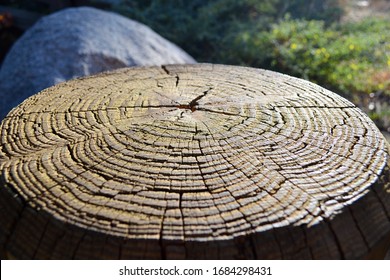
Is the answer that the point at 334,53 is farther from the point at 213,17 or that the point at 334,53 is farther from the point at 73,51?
the point at 73,51

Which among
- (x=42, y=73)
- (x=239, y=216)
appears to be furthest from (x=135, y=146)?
(x=42, y=73)

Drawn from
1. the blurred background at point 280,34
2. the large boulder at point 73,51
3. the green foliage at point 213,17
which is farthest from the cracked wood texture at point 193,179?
the green foliage at point 213,17

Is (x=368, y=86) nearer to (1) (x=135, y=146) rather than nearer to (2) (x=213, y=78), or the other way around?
(2) (x=213, y=78)

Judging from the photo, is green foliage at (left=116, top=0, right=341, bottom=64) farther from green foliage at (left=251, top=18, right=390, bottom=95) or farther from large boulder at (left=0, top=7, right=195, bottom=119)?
large boulder at (left=0, top=7, right=195, bottom=119)

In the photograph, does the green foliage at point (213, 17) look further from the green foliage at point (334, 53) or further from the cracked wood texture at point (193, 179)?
the cracked wood texture at point (193, 179)

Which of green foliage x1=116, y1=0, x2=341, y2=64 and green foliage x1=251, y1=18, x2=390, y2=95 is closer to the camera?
green foliage x1=251, y1=18, x2=390, y2=95

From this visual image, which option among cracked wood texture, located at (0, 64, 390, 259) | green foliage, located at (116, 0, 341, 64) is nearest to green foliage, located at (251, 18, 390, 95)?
green foliage, located at (116, 0, 341, 64)

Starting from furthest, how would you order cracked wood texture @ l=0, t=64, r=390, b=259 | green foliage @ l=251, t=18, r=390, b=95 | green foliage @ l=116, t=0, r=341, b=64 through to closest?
1. green foliage @ l=116, t=0, r=341, b=64
2. green foliage @ l=251, t=18, r=390, b=95
3. cracked wood texture @ l=0, t=64, r=390, b=259
